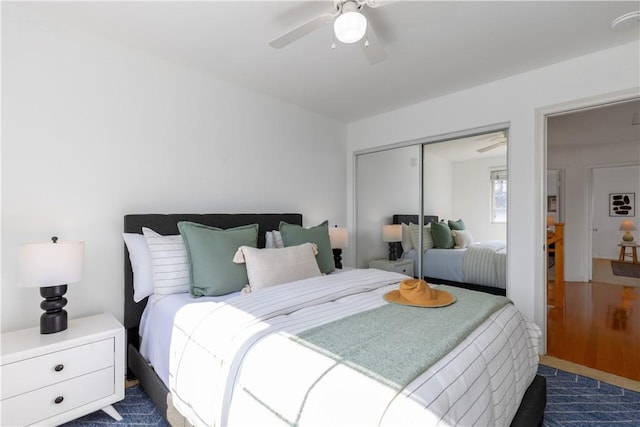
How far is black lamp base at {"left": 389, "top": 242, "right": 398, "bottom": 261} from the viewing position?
3751mm

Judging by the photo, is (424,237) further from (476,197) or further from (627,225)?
(627,225)

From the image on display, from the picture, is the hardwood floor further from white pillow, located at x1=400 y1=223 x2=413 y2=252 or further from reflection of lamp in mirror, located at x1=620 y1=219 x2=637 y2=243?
reflection of lamp in mirror, located at x1=620 y1=219 x2=637 y2=243

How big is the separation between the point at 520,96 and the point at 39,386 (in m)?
3.94

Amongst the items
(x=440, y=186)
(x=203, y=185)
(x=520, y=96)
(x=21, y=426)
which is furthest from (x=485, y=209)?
(x=21, y=426)

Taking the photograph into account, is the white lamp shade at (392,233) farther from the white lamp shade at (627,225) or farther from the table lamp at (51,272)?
the white lamp shade at (627,225)

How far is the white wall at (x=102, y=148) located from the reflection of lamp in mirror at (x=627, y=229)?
754 cm

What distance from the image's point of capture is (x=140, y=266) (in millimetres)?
2129

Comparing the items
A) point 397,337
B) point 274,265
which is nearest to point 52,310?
point 274,265

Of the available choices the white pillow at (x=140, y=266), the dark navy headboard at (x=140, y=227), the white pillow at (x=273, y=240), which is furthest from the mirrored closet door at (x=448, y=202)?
the white pillow at (x=140, y=266)

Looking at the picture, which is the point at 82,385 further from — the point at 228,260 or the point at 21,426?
the point at 228,260

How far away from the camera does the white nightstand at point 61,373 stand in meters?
1.52

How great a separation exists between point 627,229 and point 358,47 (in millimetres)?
7431

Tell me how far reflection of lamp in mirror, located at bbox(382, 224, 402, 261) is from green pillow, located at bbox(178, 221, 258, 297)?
214 cm

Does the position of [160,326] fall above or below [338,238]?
below
